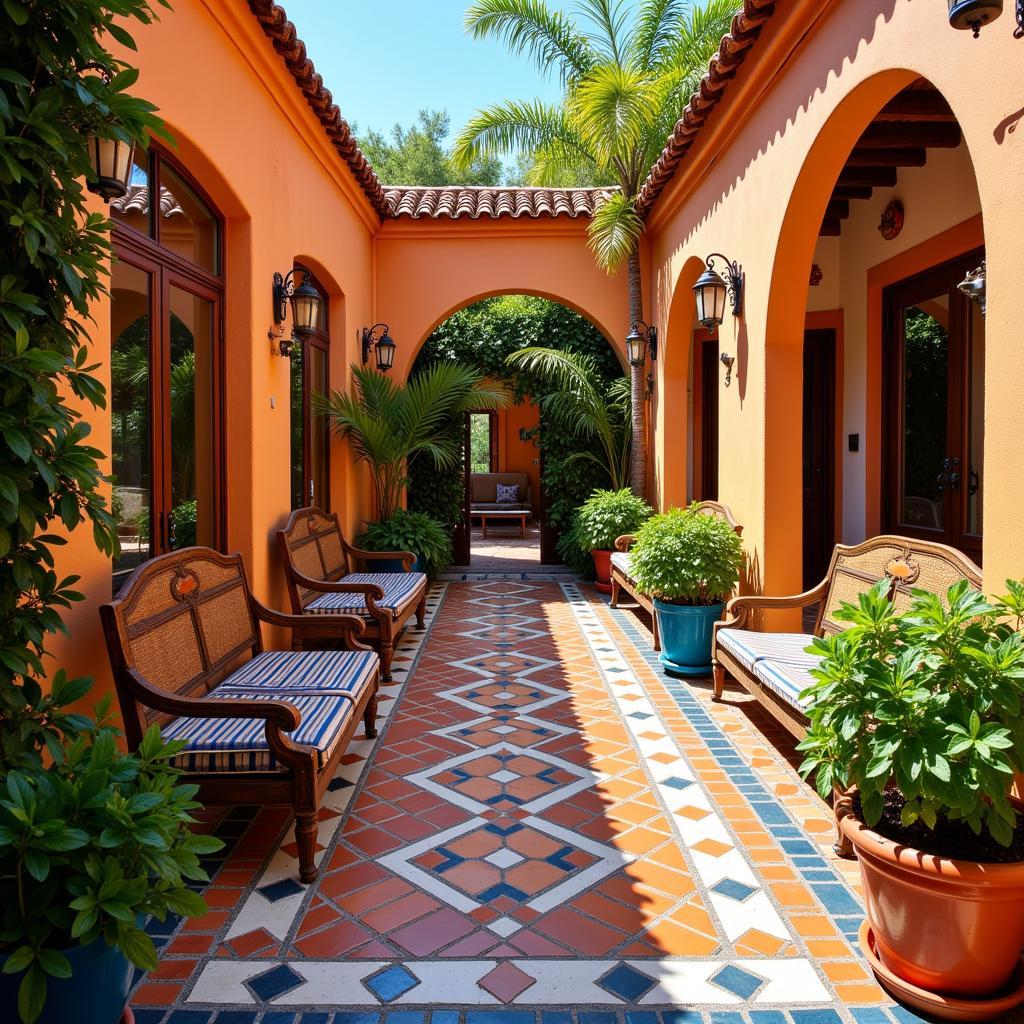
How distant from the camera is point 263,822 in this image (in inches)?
141

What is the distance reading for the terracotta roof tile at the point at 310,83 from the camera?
4938 mm

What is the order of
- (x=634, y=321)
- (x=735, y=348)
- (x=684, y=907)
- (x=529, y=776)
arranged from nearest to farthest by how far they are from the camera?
(x=684, y=907), (x=529, y=776), (x=735, y=348), (x=634, y=321)

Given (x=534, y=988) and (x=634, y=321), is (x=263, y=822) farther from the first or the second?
(x=634, y=321)

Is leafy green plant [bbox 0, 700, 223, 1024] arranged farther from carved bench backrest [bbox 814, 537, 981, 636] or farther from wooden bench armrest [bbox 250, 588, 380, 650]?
carved bench backrest [bbox 814, 537, 981, 636]

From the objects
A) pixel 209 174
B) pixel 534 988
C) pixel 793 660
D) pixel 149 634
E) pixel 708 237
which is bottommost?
pixel 534 988

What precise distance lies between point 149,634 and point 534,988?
2102mm

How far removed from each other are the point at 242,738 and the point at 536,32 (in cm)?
868

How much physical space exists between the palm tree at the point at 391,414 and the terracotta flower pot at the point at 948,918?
6360 mm

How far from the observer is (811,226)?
510 centimetres

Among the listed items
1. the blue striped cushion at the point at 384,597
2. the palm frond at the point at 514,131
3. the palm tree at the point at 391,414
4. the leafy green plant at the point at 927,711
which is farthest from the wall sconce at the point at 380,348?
the leafy green plant at the point at 927,711

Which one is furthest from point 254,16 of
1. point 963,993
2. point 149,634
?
point 963,993

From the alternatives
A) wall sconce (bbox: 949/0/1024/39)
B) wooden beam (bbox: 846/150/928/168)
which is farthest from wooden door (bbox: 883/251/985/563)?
wall sconce (bbox: 949/0/1024/39)

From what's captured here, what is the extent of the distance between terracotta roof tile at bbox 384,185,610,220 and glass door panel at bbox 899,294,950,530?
4506 millimetres

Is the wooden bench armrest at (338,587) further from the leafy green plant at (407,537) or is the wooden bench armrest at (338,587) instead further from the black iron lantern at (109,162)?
the black iron lantern at (109,162)
